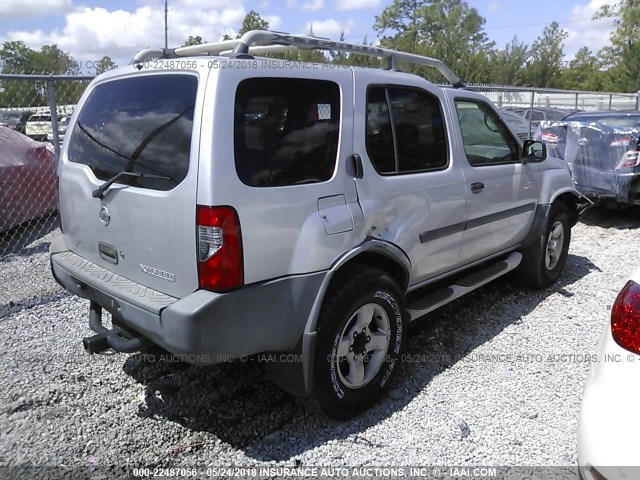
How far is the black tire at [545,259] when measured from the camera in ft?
16.2

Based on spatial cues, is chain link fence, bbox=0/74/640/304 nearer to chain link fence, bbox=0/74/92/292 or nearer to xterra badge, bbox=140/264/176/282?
chain link fence, bbox=0/74/92/292

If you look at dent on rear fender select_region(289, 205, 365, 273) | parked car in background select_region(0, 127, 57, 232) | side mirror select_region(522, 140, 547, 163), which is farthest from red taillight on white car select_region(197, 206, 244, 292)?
parked car in background select_region(0, 127, 57, 232)

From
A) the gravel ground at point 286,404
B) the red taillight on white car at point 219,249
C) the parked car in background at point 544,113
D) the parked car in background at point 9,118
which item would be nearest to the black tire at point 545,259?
the gravel ground at point 286,404

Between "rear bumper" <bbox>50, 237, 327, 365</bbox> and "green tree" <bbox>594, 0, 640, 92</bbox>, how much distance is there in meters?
47.6

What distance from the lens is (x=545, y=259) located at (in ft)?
16.5

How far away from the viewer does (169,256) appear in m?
2.56

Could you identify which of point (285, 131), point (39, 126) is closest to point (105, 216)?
point (285, 131)

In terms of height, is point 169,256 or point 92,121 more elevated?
point 92,121

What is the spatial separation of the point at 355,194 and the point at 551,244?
9.96ft

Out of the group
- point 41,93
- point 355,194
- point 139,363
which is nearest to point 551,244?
point 355,194

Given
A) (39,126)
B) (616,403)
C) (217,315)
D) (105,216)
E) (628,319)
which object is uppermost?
(39,126)

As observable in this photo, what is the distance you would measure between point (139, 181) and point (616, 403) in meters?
2.37

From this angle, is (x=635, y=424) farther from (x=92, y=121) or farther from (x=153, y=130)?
(x=92, y=121)

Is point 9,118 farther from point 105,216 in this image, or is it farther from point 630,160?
point 630,160
